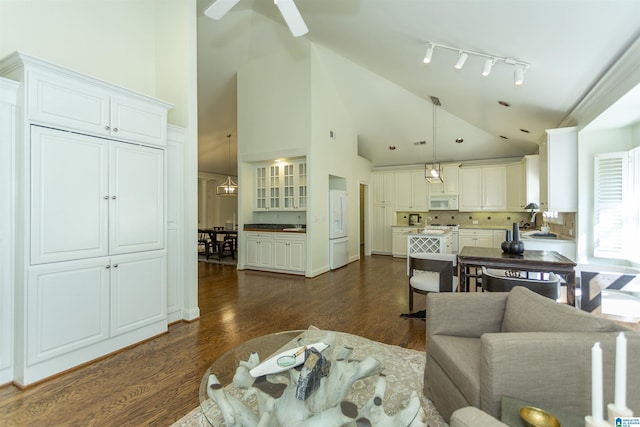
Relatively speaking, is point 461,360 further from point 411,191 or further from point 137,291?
point 411,191

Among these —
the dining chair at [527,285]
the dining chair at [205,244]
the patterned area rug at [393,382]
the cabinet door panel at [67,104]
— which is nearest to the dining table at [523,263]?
the dining chair at [527,285]

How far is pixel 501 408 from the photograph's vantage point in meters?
1.25

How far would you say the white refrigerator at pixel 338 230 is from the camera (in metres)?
6.34

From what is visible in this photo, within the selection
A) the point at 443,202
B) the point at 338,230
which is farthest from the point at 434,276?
the point at 443,202

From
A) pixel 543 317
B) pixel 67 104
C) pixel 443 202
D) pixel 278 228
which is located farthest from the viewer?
pixel 443 202

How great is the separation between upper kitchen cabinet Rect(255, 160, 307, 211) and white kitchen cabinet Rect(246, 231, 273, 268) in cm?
68

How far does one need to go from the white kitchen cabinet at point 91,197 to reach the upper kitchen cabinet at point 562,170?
4957mm

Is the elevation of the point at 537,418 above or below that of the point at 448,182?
below

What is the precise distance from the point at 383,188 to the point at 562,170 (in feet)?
15.6

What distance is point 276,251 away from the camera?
19.9 feet

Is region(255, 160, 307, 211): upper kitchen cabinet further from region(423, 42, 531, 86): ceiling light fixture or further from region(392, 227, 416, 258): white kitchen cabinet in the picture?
region(423, 42, 531, 86): ceiling light fixture

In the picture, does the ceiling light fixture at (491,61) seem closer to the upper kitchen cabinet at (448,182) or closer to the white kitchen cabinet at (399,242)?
the upper kitchen cabinet at (448,182)

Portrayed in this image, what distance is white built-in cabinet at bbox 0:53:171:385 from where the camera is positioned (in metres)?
2.17

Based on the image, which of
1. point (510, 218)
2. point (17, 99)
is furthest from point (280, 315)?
point (510, 218)
